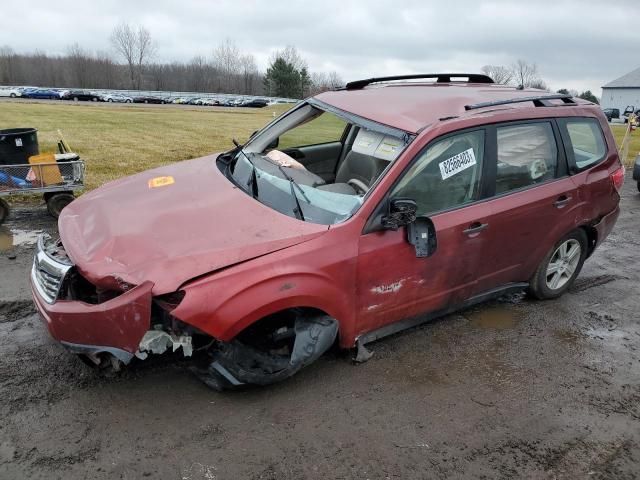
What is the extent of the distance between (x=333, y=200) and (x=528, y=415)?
1858 millimetres

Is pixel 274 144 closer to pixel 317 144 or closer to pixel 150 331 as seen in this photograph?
pixel 317 144

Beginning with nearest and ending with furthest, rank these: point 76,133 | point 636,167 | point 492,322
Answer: point 492,322 < point 636,167 < point 76,133

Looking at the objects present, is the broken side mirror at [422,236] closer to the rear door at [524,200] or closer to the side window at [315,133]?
the rear door at [524,200]

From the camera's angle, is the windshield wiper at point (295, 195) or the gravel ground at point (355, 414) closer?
the gravel ground at point (355, 414)

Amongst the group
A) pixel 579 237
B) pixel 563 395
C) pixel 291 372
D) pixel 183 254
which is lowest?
pixel 563 395

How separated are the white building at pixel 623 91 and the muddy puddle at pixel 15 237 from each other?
7948cm

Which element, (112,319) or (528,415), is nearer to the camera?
(112,319)

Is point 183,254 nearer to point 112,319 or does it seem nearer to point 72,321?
point 112,319

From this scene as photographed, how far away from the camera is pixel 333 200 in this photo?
135 inches

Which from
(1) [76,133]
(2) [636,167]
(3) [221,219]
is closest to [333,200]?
(3) [221,219]

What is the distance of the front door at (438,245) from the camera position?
335 cm

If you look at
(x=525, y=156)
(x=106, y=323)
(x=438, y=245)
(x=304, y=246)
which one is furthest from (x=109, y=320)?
(x=525, y=156)

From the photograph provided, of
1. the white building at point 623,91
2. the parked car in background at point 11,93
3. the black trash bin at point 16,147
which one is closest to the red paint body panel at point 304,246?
the black trash bin at point 16,147

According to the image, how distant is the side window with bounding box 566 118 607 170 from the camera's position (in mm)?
4409
